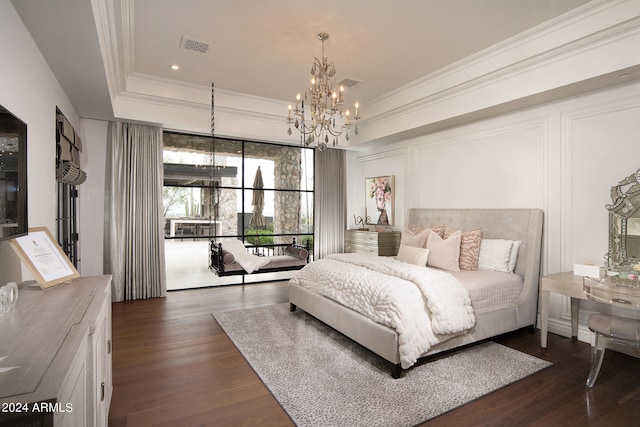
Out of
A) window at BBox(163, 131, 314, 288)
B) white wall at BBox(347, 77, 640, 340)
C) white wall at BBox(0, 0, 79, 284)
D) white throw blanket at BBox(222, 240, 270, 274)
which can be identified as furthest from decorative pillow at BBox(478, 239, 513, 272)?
white wall at BBox(0, 0, 79, 284)

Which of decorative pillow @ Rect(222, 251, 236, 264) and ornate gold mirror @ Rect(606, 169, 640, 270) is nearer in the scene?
ornate gold mirror @ Rect(606, 169, 640, 270)

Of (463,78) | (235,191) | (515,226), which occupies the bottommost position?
(515,226)

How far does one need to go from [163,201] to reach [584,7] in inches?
216

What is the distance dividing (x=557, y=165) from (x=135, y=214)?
5.39 metres

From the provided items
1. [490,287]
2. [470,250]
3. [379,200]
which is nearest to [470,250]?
[470,250]

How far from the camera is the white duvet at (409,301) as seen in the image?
101 inches

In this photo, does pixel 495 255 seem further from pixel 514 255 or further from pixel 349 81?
pixel 349 81

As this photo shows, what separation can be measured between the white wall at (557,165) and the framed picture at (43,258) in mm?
4338

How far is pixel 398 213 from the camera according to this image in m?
5.76

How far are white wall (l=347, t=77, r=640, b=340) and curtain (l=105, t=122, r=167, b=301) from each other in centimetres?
425

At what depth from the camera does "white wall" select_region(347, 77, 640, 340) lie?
3.11 m

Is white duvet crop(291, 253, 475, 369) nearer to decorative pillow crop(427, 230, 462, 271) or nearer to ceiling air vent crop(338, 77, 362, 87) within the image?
decorative pillow crop(427, 230, 462, 271)

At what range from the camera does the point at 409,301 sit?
2.63 metres

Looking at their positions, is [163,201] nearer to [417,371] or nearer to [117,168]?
[117,168]
